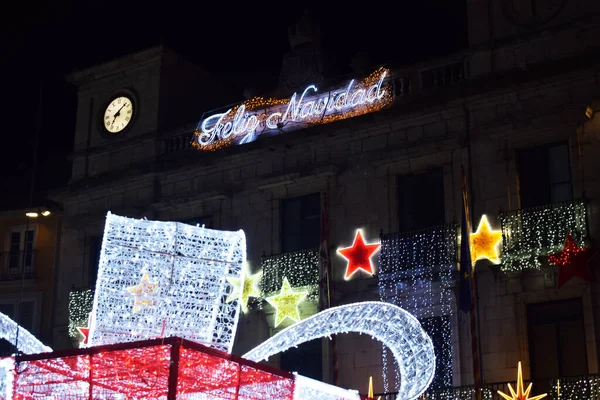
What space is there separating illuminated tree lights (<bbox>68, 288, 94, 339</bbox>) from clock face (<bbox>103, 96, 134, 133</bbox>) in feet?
15.8

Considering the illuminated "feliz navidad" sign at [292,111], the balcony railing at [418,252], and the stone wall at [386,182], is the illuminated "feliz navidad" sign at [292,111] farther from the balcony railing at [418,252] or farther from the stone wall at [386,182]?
the balcony railing at [418,252]

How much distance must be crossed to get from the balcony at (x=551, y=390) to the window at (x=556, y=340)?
0.85ft

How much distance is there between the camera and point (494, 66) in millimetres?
21703

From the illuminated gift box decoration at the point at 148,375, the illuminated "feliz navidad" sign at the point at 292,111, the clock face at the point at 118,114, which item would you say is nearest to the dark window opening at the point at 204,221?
the illuminated "feliz navidad" sign at the point at 292,111

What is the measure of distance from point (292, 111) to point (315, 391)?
1253 centimetres

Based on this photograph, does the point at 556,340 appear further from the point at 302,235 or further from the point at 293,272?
the point at 302,235

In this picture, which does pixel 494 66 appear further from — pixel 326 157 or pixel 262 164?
pixel 262 164

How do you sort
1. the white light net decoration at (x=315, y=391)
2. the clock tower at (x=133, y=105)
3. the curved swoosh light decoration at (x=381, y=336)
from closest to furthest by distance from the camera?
the white light net decoration at (x=315, y=391) < the curved swoosh light decoration at (x=381, y=336) < the clock tower at (x=133, y=105)

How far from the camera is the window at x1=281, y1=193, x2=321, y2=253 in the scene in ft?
79.0

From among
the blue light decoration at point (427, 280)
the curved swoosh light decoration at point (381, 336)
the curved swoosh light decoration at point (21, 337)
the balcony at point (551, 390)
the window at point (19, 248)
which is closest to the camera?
the curved swoosh light decoration at point (381, 336)

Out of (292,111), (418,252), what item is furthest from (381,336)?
(292,111)

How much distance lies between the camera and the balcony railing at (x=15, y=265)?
3041 centimetres

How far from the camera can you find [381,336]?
1524cm

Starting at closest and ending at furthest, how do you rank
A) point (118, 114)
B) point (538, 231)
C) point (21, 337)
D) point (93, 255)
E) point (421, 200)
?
point (21, 337), point (538, 231), point (421, 200), point (93, 255), point (118, 114)
